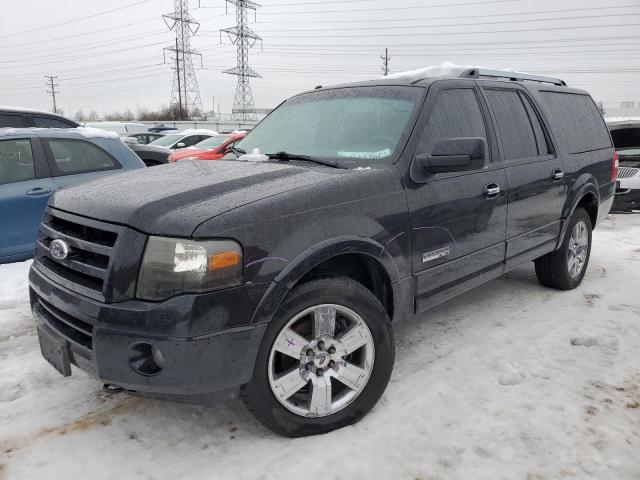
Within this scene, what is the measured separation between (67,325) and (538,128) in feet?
12.4

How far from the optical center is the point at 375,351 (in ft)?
9.21

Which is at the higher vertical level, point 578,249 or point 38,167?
point 38,167

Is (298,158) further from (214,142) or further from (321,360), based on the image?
(214,142)

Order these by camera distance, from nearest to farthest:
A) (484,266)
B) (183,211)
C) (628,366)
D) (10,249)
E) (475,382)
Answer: (183,211), (475,382), (628,366), (484,266), (10,249)

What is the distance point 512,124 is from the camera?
4105mm

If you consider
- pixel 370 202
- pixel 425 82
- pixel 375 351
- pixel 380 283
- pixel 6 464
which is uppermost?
pixel 425 82

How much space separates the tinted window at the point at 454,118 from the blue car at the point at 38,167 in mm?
4089

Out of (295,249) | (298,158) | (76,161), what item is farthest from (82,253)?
(76,161)

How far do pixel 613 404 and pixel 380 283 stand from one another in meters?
1.47

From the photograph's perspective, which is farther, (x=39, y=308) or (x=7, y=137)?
(x=7, y=137)

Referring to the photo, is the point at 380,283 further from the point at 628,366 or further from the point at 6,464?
the point at 6,464

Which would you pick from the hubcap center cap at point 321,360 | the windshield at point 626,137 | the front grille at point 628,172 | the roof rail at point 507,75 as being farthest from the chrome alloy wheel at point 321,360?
the windshield at point 626,137

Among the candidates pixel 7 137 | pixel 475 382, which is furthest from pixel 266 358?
pixel 7 137

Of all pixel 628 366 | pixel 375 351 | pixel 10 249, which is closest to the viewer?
pixel 375 351
